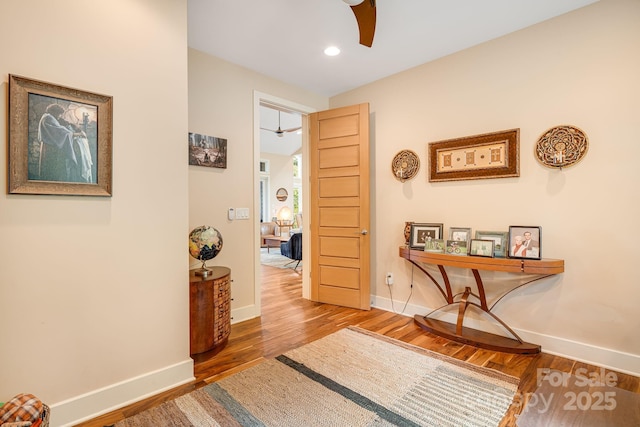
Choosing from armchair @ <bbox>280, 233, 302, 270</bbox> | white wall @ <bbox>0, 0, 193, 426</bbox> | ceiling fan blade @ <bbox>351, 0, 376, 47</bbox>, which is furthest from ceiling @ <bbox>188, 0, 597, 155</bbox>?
armchair @ <bbox>280, 233, 302, 270</bbox>

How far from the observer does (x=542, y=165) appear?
2.55 meters

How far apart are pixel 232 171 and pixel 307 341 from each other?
1.86 m

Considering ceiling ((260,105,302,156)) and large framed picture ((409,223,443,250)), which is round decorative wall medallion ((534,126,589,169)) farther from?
ceiling ((260,105,302,156))

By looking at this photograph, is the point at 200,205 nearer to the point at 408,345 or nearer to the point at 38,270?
the point at 38,270

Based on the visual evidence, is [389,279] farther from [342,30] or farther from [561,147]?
[342,30]

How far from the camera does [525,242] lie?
8.34 feet

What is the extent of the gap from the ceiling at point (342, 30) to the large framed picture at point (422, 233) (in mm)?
1746

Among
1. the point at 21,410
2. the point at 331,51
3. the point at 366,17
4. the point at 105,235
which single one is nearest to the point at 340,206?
the point at 331,51

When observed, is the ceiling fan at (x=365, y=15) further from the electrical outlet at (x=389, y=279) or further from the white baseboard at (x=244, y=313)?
the white baseboard at (x=244, y=313)

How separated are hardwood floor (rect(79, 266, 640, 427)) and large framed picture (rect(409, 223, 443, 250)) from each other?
2.78 feet

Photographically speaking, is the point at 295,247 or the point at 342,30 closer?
the point at 342,30

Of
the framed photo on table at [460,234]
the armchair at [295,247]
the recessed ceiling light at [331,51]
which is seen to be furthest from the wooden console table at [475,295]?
the armchair at [295,247]

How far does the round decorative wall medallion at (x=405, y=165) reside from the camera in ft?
11.0

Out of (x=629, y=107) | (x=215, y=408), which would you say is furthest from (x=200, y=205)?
(x=629, y=107)
